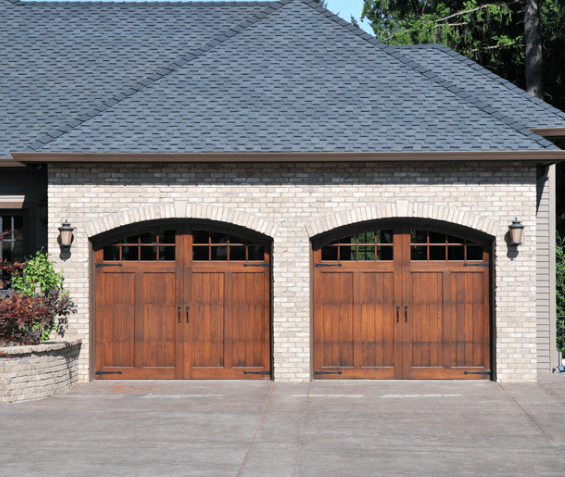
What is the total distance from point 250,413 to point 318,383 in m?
2.55

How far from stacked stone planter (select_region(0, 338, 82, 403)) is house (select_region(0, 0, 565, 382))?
849 millimetres

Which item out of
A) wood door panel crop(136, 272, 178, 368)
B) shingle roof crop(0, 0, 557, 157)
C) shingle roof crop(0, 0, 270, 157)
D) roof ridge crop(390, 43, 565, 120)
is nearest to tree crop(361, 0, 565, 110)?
roof ridge crop(390, 43, 565, 120)

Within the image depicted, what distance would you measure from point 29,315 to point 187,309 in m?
2.59

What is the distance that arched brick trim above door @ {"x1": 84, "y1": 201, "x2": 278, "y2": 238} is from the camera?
13.1 metres

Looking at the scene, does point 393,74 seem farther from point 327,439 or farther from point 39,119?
point 327,439

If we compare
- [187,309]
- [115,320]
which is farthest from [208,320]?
[115,320]

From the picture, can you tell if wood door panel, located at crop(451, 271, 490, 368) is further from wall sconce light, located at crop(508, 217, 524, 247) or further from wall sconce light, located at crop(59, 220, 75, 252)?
wall sconce light, located at crop(59, 220, 75, 252)

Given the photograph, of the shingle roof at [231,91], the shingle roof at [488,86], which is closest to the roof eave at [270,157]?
the shingle roof at [231,91]

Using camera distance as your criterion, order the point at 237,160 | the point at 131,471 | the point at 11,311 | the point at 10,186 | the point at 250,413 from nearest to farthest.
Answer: the point at 131,471, the point at 250,413, the point at 11,311, the point at 237,160, the point at 10,186

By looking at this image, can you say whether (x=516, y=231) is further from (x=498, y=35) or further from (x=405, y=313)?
(x=498, y=35)

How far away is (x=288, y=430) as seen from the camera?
971cm

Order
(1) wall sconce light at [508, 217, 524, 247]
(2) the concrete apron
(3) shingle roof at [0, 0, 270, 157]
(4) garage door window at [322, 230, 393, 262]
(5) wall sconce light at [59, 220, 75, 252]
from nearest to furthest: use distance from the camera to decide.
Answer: (2) the concrete apron, (1) wall sconce light at [508, 217, 524, 247], (5) wall sconce light at [59, 220, 75, 252], (4) garage door window at [322, 230, 393, 262], (3) shingle roof at [0, 0, 270, 157]

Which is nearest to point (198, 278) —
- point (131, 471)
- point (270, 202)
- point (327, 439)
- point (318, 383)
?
point (270, 202)

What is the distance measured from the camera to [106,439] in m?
9.24
